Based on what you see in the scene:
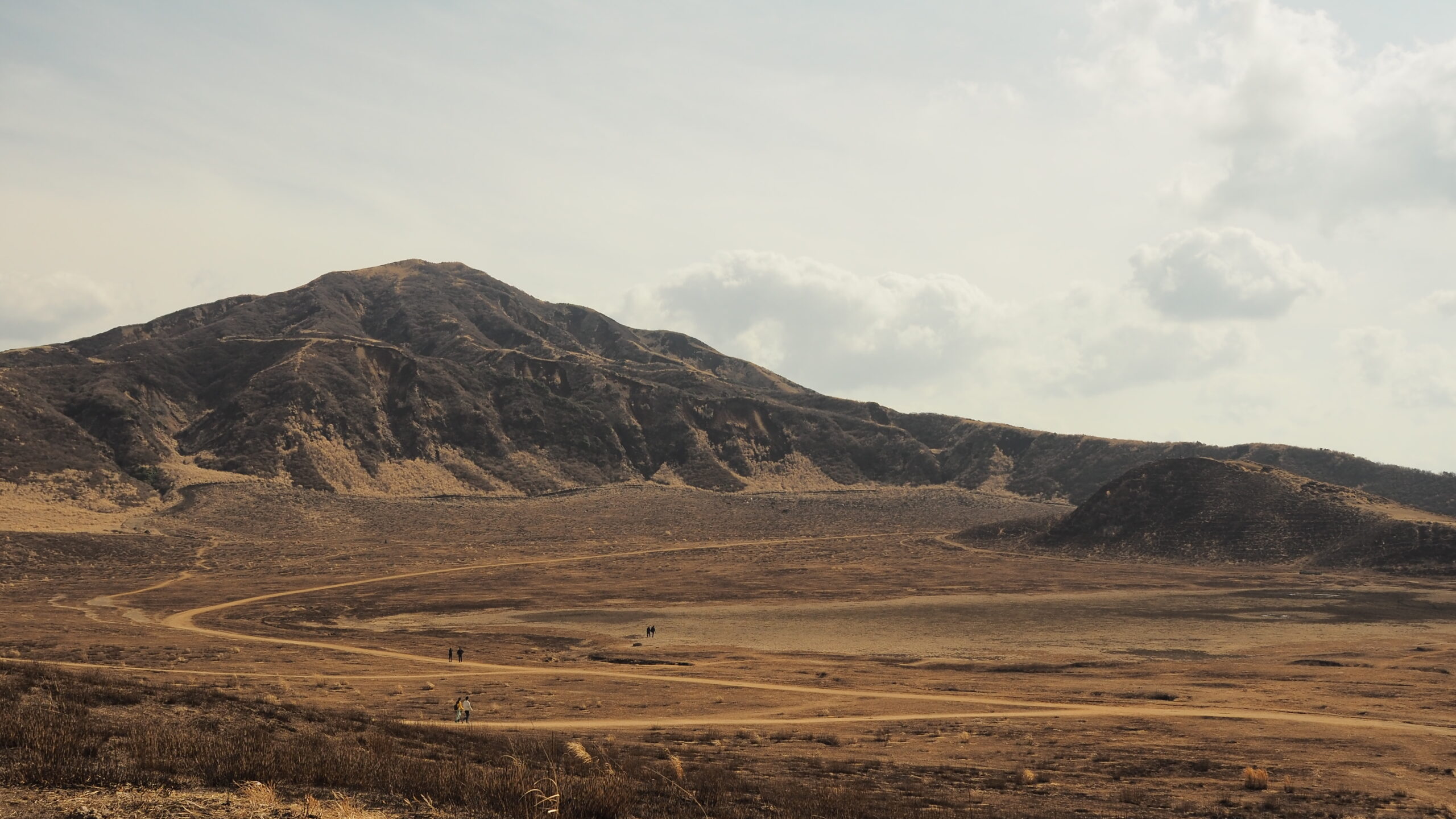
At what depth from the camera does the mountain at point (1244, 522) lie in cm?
8856

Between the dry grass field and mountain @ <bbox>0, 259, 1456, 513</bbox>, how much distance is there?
91.7 ft

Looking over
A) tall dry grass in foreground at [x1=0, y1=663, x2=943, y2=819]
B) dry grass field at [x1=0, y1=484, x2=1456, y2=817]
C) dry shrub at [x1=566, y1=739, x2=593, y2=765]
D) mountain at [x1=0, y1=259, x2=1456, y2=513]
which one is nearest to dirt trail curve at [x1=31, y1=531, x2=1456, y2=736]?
dry grass field at [x1=0, y1=484, x2=1456, y2=817]

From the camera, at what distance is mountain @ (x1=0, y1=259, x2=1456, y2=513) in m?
120

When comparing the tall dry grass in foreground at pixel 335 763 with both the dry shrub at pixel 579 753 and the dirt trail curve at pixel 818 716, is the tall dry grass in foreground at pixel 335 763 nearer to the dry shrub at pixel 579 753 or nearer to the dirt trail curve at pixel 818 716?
the dry shrub at pixel 579 753

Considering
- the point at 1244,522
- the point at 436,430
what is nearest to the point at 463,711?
the point at 1244,522

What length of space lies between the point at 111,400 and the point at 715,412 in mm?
101529

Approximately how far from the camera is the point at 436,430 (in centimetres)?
14750

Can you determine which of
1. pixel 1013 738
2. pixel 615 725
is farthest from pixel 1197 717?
pixel 615 725

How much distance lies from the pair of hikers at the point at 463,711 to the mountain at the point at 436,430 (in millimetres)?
98220

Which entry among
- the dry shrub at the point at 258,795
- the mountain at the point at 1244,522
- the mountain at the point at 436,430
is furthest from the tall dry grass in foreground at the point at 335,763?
the mountain at the point at 436,430

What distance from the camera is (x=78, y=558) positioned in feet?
251

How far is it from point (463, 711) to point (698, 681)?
12510 millimetres

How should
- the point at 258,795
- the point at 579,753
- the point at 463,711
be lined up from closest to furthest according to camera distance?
the point at 258,795
the point at 579,753
the point at 463,711

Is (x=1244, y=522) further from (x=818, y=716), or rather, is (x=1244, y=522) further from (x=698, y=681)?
(x=818, y=716)
